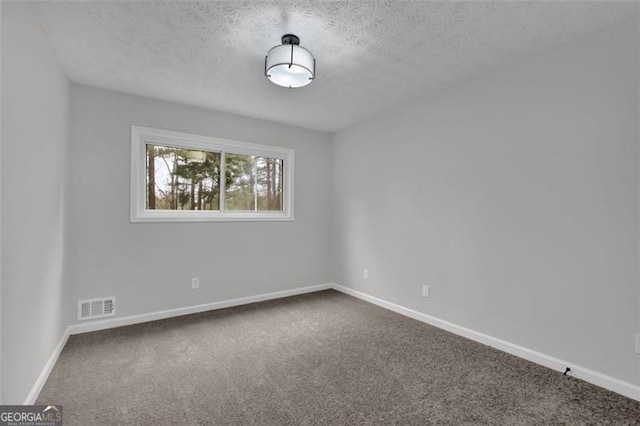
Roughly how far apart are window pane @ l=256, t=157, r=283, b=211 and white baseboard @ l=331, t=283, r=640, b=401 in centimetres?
206

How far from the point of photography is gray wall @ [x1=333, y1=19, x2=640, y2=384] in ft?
6.46

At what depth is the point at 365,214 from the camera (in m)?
4.02

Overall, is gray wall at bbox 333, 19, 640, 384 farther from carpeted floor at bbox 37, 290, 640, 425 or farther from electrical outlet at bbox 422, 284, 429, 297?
carpeted floor at bbox 37, 290, 640, 425

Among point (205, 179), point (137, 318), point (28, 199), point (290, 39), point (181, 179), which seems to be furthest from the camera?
point (205, 179)

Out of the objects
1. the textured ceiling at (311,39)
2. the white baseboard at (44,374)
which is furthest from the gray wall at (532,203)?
the white baseboard at (44,374)

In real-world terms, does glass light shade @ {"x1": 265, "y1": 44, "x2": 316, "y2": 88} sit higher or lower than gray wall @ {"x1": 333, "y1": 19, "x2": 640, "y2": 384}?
higher

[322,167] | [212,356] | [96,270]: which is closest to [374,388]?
[212,356]

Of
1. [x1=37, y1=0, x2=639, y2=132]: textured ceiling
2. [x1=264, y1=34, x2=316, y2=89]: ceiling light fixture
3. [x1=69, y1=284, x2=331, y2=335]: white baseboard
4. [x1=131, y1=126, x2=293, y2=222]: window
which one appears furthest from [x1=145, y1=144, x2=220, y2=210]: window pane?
[x1=264, y1=34, x2=316, y2=89]: ceiling light fixture

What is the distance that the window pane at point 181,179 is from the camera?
3.39 m

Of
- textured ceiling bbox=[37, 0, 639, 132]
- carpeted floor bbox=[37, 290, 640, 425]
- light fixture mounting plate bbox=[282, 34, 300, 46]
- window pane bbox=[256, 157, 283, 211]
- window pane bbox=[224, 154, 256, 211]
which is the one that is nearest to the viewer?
carpeted floor bbox=[37, 290, 640, 425]

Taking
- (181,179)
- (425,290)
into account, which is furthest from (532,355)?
(181,179)

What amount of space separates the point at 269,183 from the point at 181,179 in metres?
1.16

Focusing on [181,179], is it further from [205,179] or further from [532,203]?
[532,203]

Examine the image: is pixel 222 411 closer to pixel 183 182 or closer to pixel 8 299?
pixel 8 299
